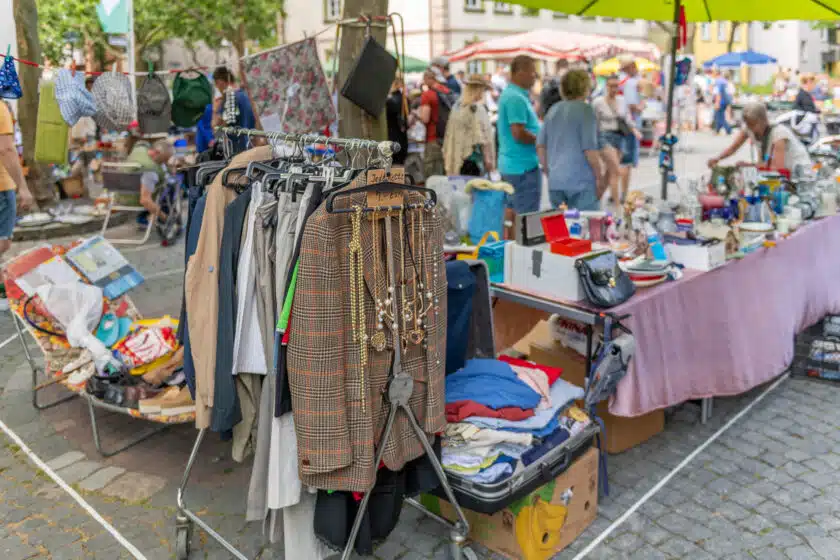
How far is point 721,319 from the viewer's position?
4.06m

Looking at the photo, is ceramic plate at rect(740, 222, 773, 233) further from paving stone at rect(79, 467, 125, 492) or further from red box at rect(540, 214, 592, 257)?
paving stone at rect(79, 467, 125, 492)

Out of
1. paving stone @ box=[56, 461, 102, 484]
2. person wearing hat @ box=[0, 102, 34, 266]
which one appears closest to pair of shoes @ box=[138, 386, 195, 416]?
paving stone @ box=[56, 461, 102, 484]

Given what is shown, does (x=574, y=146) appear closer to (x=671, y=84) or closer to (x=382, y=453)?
(x=671, y=84)

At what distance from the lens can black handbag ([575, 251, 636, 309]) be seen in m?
3.46

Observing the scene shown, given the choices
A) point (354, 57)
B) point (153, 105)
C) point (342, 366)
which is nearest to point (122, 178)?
point (153, 105)

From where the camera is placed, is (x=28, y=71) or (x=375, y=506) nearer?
(x=375, y=506)

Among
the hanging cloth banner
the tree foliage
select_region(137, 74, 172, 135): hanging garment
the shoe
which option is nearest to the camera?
the shoe

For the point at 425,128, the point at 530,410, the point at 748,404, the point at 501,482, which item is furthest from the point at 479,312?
the point at 425,128

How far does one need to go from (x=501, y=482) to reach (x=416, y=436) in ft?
1.14

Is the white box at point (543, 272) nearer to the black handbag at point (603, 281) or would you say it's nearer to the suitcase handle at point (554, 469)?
the black handbag at point (603, 281)

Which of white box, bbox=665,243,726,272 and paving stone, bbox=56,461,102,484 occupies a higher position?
white box, bbox=665,243,726,272

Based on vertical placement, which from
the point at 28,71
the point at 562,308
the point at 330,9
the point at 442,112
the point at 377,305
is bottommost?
the point at 562,308

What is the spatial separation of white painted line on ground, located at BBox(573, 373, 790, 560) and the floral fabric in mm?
3193

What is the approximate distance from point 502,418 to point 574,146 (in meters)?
3.31
